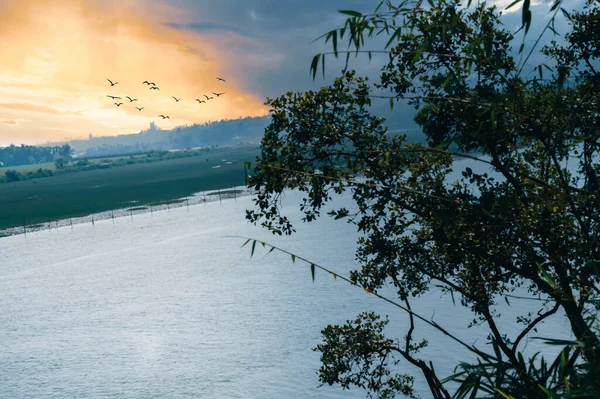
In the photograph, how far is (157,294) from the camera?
57.2 metres

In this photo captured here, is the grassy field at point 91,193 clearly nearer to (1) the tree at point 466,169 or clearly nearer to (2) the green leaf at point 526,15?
(1) the tree at point 466,169

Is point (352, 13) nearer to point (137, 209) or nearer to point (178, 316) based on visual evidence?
point (178, 316)

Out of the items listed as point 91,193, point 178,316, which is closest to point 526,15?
point 178,316

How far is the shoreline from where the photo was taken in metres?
94.5

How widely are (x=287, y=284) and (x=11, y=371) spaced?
88.3ft

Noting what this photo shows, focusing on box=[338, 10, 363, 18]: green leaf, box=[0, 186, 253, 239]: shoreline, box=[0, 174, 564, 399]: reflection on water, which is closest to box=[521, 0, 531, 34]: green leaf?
box=[338, 10, 363, 18]: green leaf

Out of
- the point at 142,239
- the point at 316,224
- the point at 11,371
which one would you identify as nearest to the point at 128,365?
the point at 11,371

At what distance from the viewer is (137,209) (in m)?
112

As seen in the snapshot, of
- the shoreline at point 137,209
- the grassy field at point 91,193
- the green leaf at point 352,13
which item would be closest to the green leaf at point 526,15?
the green leaf at point 352,13

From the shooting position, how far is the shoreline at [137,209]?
94500mm

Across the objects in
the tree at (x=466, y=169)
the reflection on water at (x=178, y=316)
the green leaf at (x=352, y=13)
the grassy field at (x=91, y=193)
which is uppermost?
the green leaf at (x=352, y=13)

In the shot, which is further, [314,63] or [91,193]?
[91,193]

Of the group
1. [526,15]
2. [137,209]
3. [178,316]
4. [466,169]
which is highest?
[526,15]

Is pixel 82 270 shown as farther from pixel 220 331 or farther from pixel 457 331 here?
pixel 457 331
